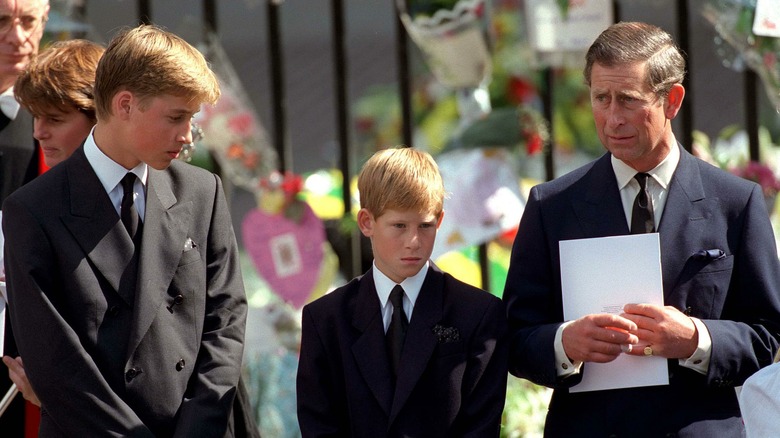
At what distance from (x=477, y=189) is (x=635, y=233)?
1.57 meters

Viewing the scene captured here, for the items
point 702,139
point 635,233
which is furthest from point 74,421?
point 702,139

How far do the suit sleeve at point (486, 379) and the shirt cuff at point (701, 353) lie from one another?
0.40m

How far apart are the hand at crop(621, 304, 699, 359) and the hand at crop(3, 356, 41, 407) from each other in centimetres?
135

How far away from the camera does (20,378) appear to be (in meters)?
2.66

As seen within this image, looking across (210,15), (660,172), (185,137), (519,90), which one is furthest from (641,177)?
(210,15)

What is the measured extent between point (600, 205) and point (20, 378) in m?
1.39

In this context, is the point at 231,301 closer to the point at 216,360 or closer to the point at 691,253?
the point at 216,360

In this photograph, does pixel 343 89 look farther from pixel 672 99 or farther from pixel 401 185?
pixel 672 99

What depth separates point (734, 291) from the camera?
250 centimetres

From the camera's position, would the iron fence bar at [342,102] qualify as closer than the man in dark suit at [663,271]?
No

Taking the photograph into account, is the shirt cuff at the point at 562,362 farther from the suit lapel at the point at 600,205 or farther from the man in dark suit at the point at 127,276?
the man in dark suit at the point at 127,276

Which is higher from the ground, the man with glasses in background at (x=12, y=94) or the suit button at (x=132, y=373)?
the man with glasses in background at (x=12, y=94)

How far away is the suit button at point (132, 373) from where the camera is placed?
2.44 meters

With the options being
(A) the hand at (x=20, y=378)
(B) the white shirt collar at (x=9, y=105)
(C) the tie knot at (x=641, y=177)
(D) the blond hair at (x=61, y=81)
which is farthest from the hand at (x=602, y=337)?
(B) the white shirt collar at (x=9, y=105)
